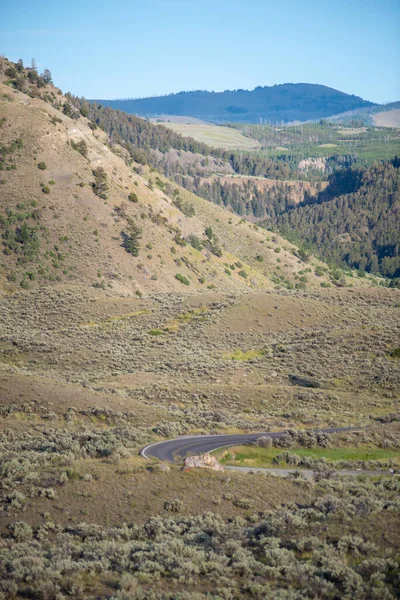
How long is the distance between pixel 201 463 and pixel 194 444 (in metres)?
5.95

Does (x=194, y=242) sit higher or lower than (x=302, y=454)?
higher

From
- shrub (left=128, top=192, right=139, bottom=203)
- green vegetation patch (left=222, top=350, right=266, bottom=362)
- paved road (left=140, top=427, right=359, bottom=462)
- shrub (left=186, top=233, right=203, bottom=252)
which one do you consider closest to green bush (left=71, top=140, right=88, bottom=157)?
shrub (left=128, top=192, right=139, bottom=203)

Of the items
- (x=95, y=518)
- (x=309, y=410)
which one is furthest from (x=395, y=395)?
(x=95, y=518)

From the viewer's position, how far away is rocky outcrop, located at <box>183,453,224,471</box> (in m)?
26.5

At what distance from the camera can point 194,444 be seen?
3278 centimetres

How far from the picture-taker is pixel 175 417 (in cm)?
3866

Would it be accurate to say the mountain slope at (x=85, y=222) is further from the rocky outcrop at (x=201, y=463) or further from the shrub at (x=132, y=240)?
the rocky outcrop at (x=201, y=463)

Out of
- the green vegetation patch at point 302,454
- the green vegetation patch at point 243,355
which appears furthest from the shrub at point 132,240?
the green vegetation patch at point 302,454

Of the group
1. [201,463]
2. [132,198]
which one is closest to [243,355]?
[201,463]

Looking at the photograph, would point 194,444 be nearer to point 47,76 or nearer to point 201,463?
point 201,463

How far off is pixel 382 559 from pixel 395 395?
3017cm

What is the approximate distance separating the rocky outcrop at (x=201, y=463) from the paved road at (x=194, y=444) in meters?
2.38

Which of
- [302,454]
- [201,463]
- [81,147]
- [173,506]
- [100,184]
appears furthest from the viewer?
[81,147]

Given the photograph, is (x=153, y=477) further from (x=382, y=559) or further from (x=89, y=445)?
(x=382, y=559)
